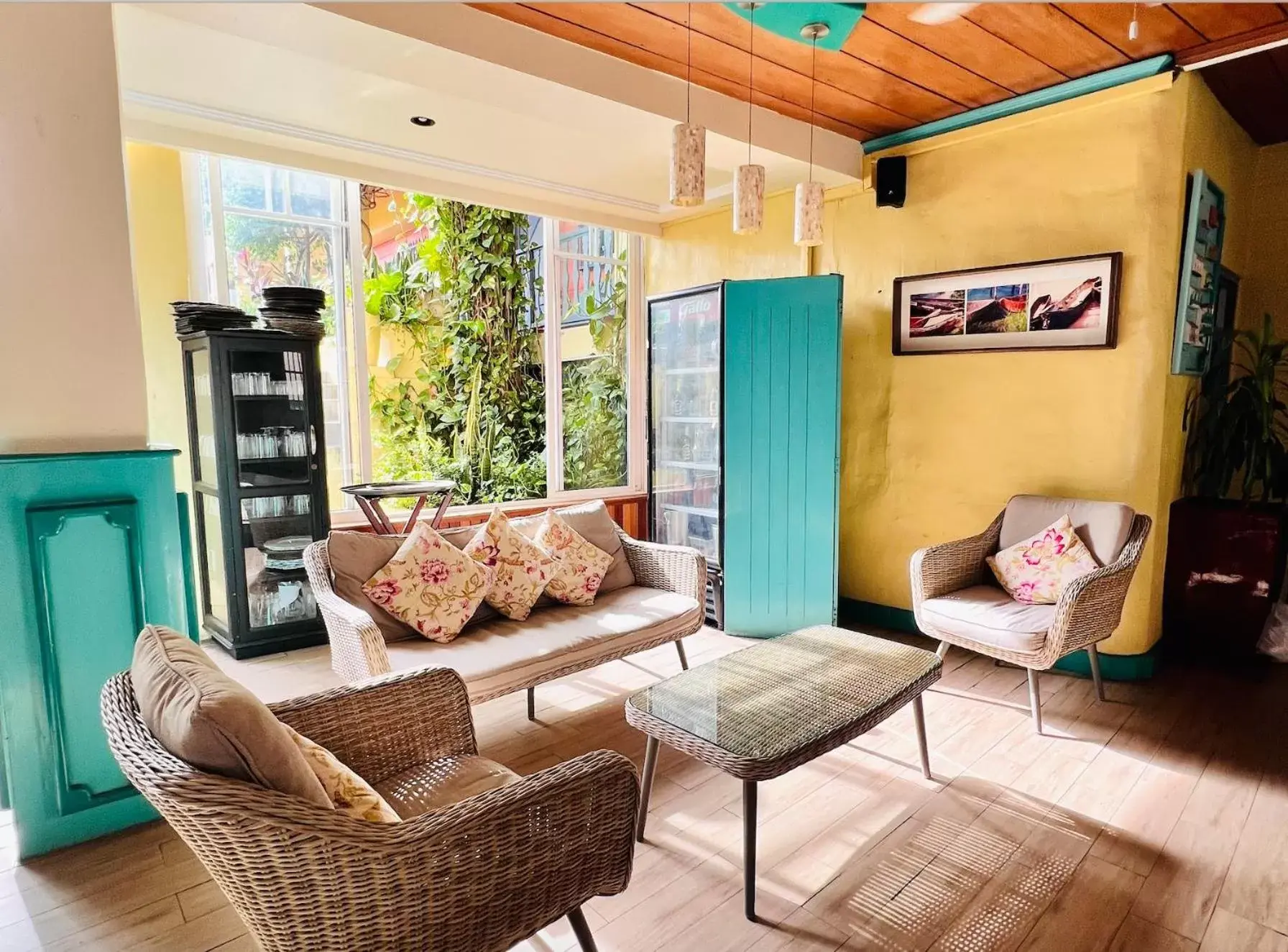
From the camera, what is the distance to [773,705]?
1.91 metres

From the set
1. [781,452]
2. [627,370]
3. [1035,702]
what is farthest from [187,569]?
[627,370]

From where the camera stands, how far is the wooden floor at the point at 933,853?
165cm

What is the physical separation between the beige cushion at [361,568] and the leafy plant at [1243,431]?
352cm

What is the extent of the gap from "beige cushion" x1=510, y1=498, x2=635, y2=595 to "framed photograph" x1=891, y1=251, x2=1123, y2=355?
178cm

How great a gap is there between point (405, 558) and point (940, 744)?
79.8 inches

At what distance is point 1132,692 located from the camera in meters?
2.93

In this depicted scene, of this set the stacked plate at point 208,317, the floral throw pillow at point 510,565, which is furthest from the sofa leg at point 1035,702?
the stacked plate at point 208,317

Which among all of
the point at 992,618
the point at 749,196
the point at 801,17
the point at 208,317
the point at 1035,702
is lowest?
the point at 1035,702

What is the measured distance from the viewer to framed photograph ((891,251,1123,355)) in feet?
9.72

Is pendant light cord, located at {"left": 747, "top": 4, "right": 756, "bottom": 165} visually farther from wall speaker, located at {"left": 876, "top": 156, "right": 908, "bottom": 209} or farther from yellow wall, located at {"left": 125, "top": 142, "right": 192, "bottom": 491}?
yellow wall, located at {"left": 125, "top": 142, "right": 192, "bottom": 491}

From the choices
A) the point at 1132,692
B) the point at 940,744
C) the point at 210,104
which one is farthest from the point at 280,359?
the point at 1132,692

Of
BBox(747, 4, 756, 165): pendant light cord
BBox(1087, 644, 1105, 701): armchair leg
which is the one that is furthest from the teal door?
BBox(1087, 644, 1105, 701): armchair leg

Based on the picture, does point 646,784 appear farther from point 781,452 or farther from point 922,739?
point 781,452

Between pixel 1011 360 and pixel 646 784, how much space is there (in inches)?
101
